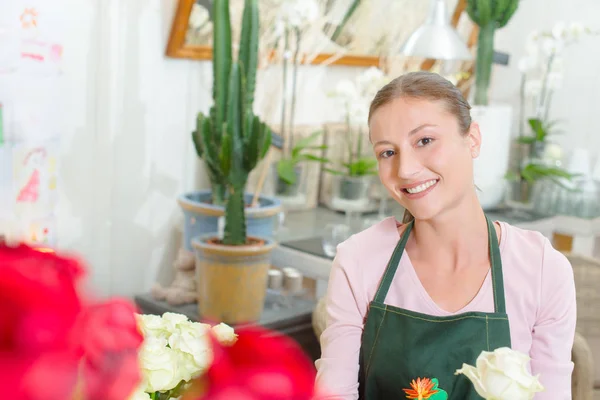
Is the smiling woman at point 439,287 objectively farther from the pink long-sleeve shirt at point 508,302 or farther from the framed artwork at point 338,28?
the framed artwork at point 338,28

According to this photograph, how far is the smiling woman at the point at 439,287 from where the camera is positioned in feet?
4.74

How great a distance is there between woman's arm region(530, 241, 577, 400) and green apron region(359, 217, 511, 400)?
2.4 inches

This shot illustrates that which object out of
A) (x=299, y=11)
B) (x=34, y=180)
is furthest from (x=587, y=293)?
(x=34, y=180)

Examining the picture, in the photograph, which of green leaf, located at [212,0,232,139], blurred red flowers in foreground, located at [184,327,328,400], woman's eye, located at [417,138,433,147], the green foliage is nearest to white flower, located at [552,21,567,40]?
the green foliage

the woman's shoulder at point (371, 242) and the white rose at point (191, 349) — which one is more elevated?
the white rose at point (191, 349)

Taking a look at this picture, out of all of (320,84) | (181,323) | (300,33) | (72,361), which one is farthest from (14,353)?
(320,84)

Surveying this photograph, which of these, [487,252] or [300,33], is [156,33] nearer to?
[300,33]

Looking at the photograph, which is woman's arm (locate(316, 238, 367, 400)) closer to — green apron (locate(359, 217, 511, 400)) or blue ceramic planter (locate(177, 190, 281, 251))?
green apron (locate(359, 217, 511, 400))

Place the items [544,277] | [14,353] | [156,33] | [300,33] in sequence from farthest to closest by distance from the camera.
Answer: [300,33] → [156,33] → [544,277] → [14,353]

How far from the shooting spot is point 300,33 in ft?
11.1

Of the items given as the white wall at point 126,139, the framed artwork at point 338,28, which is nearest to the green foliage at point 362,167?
the framed artwork at point 338,28

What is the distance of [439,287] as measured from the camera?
4.96ft

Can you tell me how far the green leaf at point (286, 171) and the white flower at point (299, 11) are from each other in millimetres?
553

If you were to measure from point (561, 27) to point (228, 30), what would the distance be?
190cm
